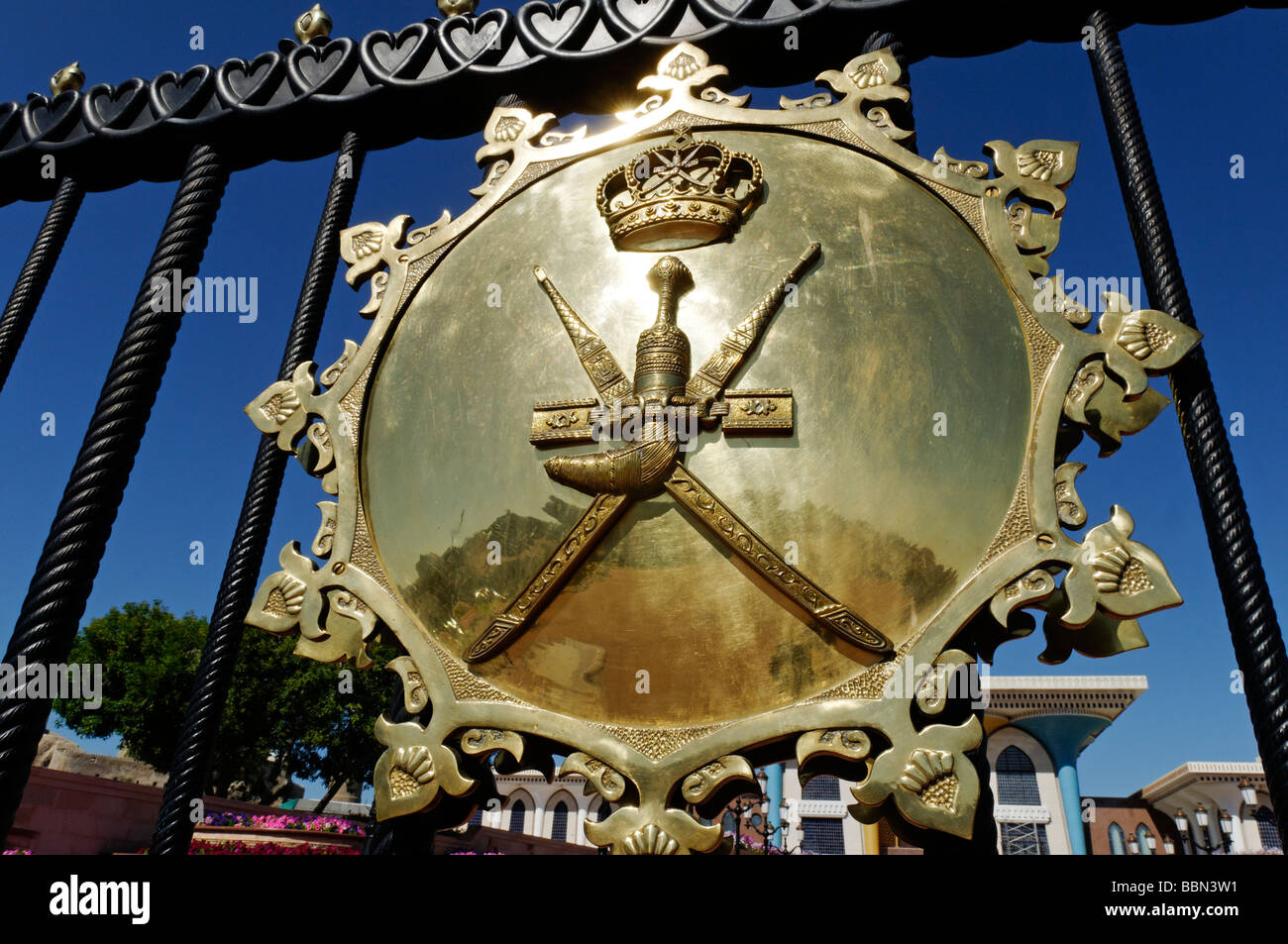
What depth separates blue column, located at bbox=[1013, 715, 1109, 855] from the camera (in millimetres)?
20484

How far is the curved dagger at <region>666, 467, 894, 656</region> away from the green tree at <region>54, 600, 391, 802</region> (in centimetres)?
1937

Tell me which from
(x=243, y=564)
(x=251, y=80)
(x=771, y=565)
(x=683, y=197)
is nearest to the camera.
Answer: (x=771, y=565)

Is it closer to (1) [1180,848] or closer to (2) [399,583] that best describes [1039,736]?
(1) [1180,848]

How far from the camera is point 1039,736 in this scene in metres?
21.5

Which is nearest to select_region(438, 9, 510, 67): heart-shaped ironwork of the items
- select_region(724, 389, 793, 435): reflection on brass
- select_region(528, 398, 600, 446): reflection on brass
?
select_region(528, 398, 600, 446): reflection on brass

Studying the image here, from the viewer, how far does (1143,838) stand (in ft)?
65.8

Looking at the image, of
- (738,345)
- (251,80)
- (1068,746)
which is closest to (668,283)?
(738,345)

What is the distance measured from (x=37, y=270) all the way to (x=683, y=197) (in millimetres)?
2485

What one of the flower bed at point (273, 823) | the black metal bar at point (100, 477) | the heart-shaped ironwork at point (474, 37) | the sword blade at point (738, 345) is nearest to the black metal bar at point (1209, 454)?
the sword blade at point (738, 345)

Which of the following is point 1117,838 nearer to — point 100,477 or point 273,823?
point 273,823

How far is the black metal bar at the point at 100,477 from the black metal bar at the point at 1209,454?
8.81 ft

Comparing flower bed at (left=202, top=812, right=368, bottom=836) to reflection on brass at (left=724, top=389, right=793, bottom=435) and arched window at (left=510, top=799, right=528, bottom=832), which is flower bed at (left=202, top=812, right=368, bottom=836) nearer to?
reflection on brass at (left=724, top=389, right=793, bottom=435)

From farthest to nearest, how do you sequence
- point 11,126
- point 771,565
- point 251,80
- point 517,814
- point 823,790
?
point 517,814
point 823,790
point 11,126
point 251,80
point 771,565

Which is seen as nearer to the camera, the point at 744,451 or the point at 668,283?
the point at 744,451
